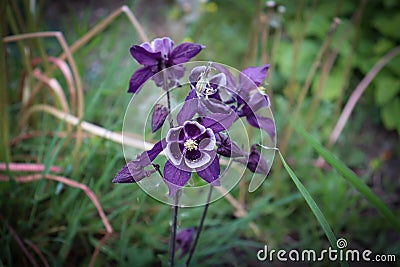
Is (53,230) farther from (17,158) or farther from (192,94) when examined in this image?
(192,94)

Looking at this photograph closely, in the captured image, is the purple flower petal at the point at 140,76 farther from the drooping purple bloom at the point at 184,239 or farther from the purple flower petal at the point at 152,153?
the drooping purple bloom at the point at 184,239

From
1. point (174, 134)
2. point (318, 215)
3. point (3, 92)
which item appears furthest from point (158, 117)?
point (3, 92)

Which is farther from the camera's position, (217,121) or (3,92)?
(3,92)

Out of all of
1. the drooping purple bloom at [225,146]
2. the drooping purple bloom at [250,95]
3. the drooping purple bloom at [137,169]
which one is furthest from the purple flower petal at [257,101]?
the drooping purple bloom at [137,169]

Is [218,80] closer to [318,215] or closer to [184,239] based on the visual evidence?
[318,215]

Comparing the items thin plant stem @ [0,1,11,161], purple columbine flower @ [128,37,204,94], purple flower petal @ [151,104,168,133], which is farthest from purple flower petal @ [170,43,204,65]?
thin plant stem @ [0,1,11,161]

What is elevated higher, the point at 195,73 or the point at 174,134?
the point at 195,73
